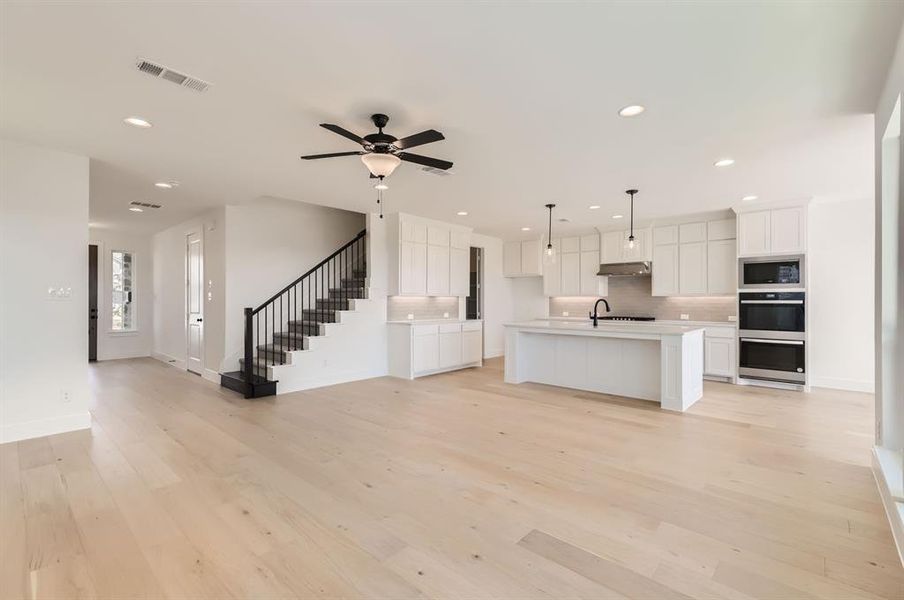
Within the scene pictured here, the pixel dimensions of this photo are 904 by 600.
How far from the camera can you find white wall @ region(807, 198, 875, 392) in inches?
227

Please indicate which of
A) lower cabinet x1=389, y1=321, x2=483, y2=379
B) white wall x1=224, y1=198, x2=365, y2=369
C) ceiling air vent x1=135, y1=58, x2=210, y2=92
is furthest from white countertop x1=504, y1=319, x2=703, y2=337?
ceiling air vent x1=135, y1=58, x2=210, y2=92

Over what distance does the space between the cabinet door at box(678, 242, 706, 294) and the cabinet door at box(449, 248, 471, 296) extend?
380 cm

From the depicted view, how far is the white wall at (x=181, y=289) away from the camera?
255 inches

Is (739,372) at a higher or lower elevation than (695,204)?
lower

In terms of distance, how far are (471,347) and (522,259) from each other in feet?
8.61

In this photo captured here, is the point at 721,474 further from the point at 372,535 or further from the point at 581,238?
Result: the point at 581,238

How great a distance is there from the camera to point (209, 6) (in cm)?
204

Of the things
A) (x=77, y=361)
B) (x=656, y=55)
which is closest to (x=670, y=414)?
(x=656, y=55)

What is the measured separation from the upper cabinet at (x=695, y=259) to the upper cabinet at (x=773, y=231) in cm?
30

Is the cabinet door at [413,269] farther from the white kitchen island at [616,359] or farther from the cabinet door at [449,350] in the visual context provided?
the white kitchen island at [616,359]

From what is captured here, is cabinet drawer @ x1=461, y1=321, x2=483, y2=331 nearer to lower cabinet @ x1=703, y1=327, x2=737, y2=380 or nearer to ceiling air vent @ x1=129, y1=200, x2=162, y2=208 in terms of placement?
lower cabinet @ x1=703, y1=327, x2=737, y2=380

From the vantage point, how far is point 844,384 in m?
5.92

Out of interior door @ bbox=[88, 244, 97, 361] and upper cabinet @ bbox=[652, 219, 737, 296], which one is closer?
upper cabinet @ bbox=[652, 219, 737, 296]

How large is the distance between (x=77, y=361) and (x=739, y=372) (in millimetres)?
8414
